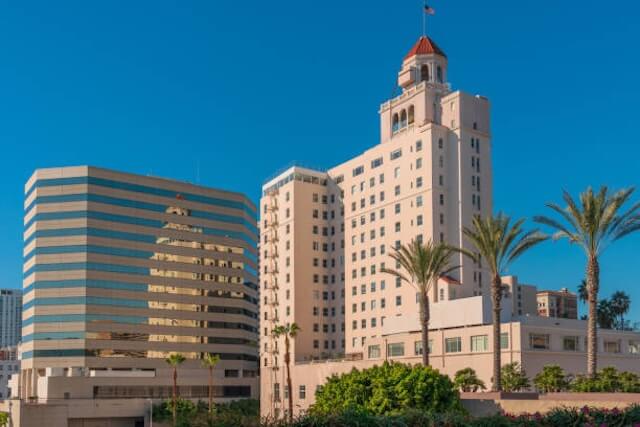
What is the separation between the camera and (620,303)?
16525 cm

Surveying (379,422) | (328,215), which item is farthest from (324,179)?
(379,422)

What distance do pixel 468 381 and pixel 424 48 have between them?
2367 inches

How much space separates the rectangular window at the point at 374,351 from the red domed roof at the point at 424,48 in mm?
44832

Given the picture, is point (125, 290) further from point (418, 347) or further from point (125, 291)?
point (418, 347)

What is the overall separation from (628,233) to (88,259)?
9976 cm

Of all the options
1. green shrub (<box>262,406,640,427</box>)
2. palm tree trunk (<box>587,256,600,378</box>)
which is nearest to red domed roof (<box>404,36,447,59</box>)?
palm tree trunk (<box>587,256,600,378</box>)

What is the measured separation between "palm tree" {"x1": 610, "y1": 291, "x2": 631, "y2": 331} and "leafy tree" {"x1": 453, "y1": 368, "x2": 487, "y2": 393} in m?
99.0

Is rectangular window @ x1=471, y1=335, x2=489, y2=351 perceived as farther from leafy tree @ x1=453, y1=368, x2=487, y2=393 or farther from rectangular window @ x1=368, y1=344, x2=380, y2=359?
rectangular window @ x1=368, y1=344, x2=380, y2=359

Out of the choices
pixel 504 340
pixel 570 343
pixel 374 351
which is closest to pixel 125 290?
pixel 374 351

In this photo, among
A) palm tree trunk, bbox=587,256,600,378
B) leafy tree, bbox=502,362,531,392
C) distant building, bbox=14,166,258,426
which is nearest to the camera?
palm tree trunk, bbox=587,256,600,378

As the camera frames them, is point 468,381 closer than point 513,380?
No

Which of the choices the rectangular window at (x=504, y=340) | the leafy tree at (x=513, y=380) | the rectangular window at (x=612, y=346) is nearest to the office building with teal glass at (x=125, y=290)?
the rectangular window at (x=504, y=340)

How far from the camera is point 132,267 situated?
141 m

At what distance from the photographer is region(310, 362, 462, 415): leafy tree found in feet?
187
